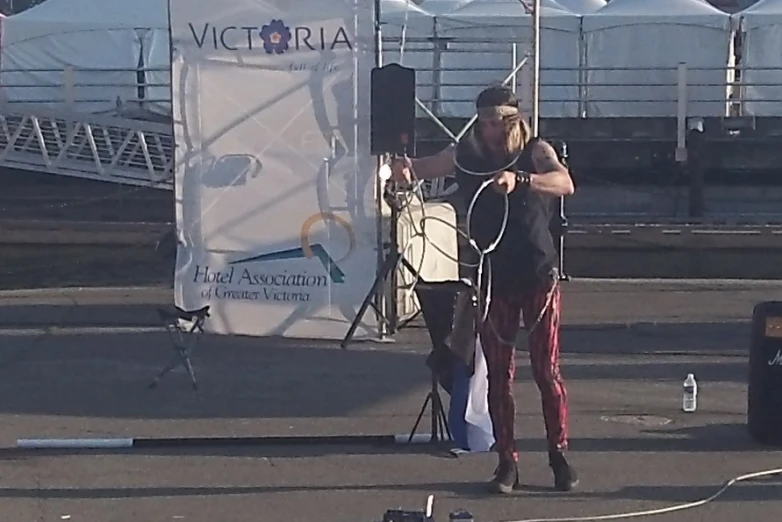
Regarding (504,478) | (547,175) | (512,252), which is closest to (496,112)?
(547,175)

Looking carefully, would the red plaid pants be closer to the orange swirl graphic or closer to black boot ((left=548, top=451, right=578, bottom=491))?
black boot ((left=548, top=451, right=578, bottom=491))

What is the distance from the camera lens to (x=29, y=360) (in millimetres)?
11367

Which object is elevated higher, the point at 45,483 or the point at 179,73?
the point at 179,73

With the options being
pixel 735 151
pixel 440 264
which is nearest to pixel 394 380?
pixel 440 264

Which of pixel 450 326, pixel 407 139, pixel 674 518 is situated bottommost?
pixel 674 518

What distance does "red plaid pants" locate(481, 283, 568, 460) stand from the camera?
7168 millimetres

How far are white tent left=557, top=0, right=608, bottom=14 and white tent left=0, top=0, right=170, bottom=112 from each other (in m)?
6.53

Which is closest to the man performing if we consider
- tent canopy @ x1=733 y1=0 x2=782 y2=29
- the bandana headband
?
the bandana headband

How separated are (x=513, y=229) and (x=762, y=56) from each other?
18157 millimetres

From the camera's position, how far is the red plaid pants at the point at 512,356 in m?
7.17

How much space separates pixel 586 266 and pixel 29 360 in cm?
718

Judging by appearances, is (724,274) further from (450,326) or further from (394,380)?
(450,326)

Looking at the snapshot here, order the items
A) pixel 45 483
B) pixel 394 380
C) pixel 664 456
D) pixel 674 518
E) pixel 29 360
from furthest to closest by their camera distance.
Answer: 1. pixel 29 360
2. pixel 394 380
3. pixel 664 456
4. pixel 45 483
5. pixel 674 518

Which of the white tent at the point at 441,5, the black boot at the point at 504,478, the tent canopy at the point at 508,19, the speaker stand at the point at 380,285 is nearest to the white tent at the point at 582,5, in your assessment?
the tent canopy at the point at 508,19
